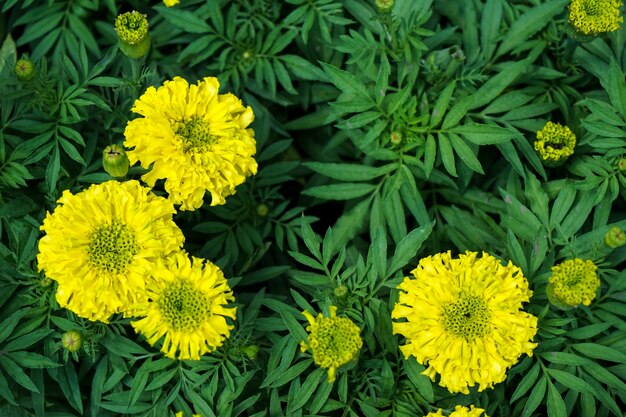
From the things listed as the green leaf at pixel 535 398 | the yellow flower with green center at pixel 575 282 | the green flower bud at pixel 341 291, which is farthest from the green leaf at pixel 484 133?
the green leaf at pixel 535 398

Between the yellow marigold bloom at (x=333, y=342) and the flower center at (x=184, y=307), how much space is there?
30 cm

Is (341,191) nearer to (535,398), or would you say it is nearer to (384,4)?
(384,4)

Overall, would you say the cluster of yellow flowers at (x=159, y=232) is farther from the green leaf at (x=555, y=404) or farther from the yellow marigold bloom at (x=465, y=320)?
the green leaf at (x=555, y=404)

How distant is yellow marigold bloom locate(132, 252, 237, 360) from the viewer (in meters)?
2.06

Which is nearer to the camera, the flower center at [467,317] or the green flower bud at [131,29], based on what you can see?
the flower center at [467,317]

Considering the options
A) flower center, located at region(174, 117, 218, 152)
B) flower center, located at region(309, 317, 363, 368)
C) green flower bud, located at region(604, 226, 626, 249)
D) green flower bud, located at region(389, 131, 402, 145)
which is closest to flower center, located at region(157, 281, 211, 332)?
flower center, located at region(309, 317, 363, 368)

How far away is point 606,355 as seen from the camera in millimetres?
2244

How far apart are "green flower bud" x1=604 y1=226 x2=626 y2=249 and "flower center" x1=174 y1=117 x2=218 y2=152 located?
3.81 ft

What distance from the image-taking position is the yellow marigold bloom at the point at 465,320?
6.82 ft

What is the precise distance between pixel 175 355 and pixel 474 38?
1.49m

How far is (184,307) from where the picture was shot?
206cm

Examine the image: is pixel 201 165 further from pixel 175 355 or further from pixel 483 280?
pixel 483 280

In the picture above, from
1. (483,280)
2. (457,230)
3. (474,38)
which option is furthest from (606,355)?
(474,38)

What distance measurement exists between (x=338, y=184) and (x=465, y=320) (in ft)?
2.44
